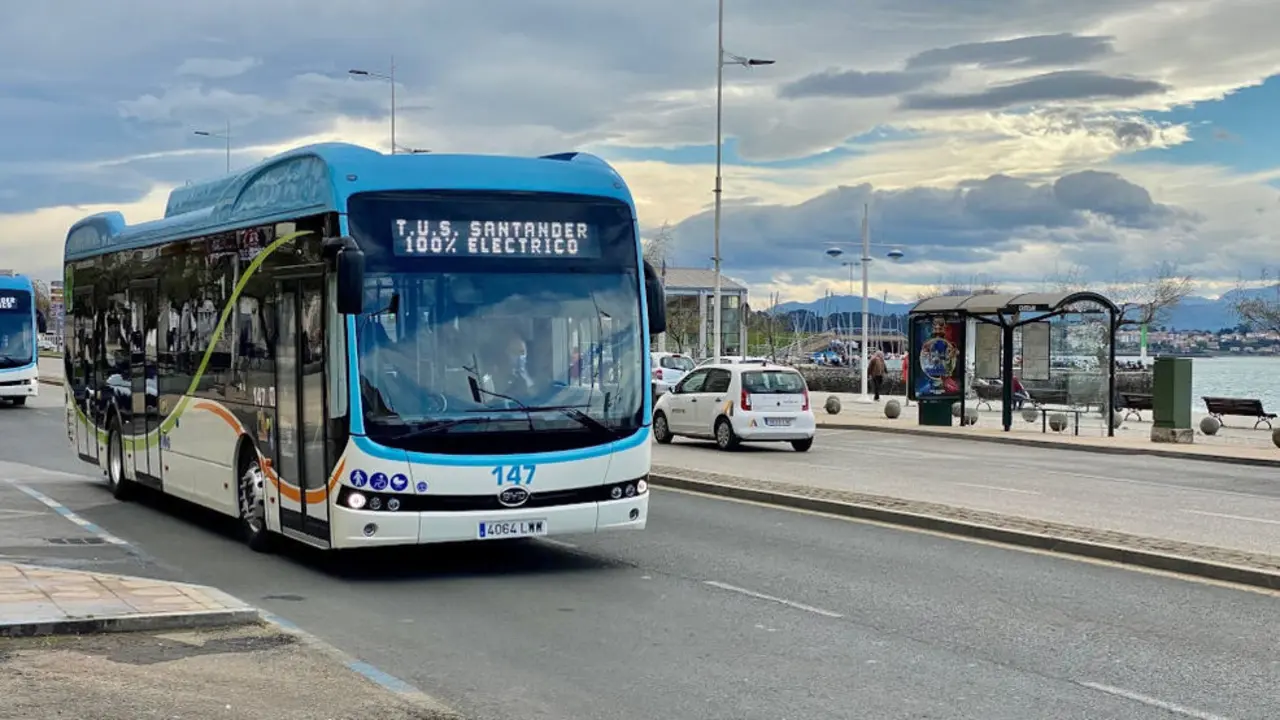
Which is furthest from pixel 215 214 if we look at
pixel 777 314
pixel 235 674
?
pixel 777 314

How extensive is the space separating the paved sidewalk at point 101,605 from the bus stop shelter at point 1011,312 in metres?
25.4

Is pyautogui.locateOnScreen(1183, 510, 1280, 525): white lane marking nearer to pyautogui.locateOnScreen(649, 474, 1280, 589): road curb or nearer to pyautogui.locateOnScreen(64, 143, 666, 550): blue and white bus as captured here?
pyautogui.locateOnScreen(649, 474, 1280, 589): road curb

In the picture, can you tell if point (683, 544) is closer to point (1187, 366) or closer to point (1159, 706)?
point (1159, 706)

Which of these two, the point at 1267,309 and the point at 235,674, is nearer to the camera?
the point at 235,674

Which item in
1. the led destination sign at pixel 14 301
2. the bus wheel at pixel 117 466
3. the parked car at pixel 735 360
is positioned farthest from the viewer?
the led destination sign at pixel 14 301

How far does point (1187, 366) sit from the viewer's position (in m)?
29.9

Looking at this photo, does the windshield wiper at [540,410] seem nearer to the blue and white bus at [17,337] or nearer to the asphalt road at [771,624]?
the asphalt road at [771,624]

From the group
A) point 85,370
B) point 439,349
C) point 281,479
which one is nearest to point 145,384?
point 85,370

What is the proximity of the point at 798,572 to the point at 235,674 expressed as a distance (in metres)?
5.39

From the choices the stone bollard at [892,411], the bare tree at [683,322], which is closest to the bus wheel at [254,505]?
the stone bollard at [892,411]

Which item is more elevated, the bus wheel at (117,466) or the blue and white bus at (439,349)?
the blue and white bus at (439,349)

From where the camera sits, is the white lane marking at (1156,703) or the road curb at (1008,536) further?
the road curb at (1008,536)

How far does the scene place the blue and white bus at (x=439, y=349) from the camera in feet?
36.4

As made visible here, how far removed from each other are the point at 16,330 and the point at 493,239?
108ft
